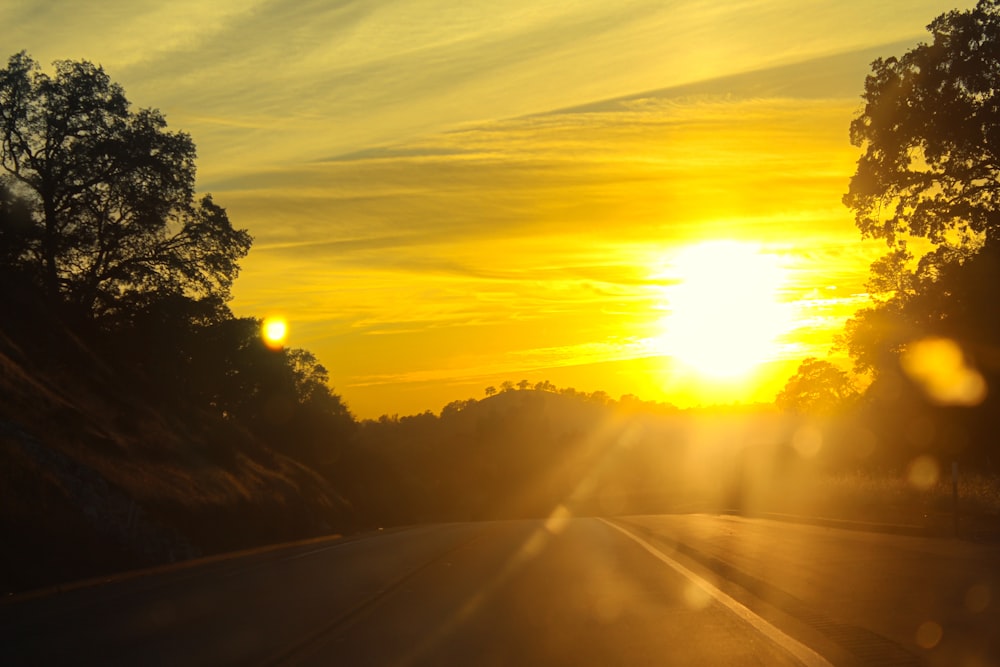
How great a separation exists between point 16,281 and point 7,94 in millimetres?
8776

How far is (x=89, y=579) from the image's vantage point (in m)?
23.7

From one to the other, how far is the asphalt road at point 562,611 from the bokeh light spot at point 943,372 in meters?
14.8

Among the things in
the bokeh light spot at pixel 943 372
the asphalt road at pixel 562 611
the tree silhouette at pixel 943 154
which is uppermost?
the tree silhouette at pixel 943 154

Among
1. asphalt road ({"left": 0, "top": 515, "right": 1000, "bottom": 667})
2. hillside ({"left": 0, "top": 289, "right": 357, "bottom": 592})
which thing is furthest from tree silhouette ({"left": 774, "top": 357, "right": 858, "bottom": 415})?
asphalt road ({"left": 0, "top": 515, "right": 1000, "bottom": 667})

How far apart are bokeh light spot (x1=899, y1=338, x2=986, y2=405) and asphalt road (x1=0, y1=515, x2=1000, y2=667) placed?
1479cm

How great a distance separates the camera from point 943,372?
38.1 m

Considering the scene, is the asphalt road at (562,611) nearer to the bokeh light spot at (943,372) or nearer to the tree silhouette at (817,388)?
the bokeh light spot at (943,372)

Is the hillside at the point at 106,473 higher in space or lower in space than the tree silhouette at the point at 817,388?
lower

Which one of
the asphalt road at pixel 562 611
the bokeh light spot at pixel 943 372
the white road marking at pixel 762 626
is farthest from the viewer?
the bokeh light spot at pixel 943 372

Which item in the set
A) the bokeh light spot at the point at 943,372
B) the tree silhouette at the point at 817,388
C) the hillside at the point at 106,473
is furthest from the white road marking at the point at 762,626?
the tree silhouette at the point at 817,388

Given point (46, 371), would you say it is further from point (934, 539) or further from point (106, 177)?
point (934, 539)

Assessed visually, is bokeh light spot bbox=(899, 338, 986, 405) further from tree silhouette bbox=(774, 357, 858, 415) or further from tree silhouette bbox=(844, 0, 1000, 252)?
tree silhouette bbox=(774, 357, 858, 415)

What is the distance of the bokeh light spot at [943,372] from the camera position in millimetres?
35656

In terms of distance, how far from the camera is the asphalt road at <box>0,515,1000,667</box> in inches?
407
